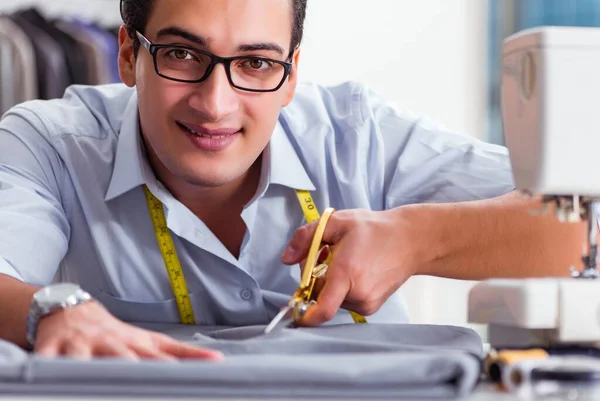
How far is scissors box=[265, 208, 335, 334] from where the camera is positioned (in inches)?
57.2

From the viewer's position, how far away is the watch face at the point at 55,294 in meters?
1.22

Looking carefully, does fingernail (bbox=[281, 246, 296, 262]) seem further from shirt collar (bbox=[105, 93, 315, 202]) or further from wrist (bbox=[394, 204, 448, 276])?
shirt collar (bbox=[105, 93, 315, 202])

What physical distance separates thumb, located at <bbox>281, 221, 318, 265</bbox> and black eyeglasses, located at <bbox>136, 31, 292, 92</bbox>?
0.37 metres

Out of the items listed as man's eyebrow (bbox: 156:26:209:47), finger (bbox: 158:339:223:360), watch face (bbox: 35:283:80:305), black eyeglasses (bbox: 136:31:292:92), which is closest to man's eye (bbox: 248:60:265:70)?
black eyeglasses (bbox: 136:31:292:92)

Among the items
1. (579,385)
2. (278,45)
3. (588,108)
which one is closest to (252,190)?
(278,45)

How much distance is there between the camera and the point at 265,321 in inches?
74.6

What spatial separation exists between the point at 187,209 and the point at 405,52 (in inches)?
98.6

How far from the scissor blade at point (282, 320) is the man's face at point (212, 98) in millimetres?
428

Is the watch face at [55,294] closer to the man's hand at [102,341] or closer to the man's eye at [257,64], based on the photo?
the man's hand at [102,341]

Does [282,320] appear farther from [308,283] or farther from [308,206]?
[308,206]

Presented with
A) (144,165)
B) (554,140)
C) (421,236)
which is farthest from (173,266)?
(554,140)

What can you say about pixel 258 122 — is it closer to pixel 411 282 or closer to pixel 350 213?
pixel 350 213

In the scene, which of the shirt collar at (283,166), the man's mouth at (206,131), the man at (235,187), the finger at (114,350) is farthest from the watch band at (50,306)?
the shirt collar at (283,166)

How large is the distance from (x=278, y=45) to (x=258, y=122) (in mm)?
163
